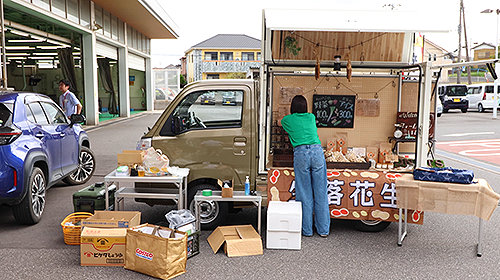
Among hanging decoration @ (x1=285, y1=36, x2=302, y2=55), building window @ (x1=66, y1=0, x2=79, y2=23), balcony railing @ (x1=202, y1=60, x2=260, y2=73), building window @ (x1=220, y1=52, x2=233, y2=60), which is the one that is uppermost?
building window @ (x1=220, y1=52, x2=233, y2=60)

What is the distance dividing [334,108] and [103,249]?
386cm

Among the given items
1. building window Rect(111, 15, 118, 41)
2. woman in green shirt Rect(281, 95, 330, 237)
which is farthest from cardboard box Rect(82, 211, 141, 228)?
building window Rect(111, 15, 118, 41)

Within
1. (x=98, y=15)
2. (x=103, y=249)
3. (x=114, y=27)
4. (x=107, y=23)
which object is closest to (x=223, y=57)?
(x=114, y=27)

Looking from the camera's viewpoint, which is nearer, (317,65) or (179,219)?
(179,219)

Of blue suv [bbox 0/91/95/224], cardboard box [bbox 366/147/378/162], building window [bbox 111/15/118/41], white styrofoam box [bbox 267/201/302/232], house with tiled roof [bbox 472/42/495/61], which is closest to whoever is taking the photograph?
white styrofoam box [bbox 267/201/302/232]

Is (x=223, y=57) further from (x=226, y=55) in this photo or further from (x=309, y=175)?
(x=309, y=175)

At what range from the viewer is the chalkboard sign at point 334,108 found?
21.4 feet

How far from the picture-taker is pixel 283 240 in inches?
197

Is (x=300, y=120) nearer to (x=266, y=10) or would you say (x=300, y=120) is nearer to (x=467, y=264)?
(x=266, y=10)

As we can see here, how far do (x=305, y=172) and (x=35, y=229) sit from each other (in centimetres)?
362

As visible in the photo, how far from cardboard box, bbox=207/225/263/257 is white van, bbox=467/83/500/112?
28.7 m

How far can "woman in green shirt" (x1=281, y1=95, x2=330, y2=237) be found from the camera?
211 inches

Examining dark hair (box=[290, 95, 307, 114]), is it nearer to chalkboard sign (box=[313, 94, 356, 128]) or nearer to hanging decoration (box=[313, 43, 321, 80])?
hanging decoration (box=[313, 43, 321, 80])

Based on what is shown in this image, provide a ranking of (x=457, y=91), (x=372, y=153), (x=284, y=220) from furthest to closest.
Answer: (x=457, y=91) < (x=372, y=153) < (x=284, y=220)
